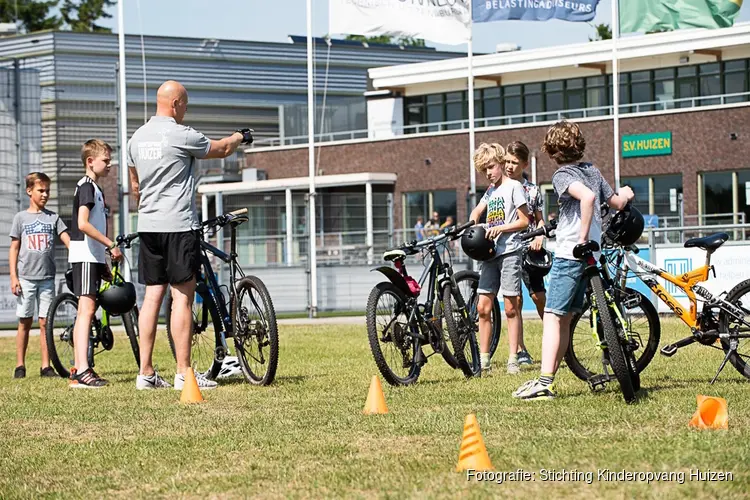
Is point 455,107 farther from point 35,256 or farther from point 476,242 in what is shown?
point 476,242

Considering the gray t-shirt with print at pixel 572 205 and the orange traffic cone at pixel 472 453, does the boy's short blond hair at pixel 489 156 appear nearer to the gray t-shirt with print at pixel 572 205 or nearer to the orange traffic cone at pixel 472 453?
the gray t-shirt with print at pixel 572 205

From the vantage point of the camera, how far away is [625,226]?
27.5 feet

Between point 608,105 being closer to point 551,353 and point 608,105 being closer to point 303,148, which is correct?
point 303,148

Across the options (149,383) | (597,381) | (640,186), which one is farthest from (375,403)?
(640,186)

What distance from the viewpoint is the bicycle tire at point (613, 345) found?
24.3 ft

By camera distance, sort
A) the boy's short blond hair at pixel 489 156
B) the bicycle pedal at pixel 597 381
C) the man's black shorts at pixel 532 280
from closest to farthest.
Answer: the bicycle pedal at pixel 597 381 → the boy's short blond hair at pixel 489 156 → the man's black shorts at pixel 532 280

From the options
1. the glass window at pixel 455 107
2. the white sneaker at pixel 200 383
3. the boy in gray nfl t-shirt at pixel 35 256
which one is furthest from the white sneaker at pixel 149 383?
the glass window at pixel 455 107

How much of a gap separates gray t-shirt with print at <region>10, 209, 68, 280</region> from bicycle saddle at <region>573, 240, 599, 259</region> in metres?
5.81

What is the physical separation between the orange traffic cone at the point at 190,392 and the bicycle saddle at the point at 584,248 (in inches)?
107

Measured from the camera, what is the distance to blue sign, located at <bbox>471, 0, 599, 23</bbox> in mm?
24922

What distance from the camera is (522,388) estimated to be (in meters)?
8.05

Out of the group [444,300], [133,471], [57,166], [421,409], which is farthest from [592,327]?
[57,166]

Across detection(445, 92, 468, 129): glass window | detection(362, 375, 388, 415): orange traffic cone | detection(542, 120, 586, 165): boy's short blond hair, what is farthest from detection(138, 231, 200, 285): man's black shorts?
detection(445, 92, 468, 129): glass window

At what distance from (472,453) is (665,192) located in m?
34.2
